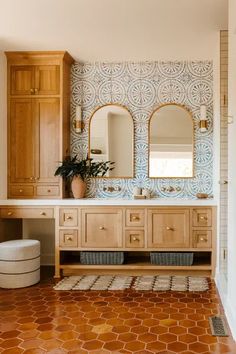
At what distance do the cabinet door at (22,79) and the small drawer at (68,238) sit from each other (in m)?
1.62

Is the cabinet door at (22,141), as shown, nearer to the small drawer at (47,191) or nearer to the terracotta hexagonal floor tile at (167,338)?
the small drawer at (47,191)

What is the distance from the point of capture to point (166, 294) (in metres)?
3.56

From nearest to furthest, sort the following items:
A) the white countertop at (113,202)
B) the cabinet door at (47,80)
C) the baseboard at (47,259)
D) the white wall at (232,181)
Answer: the white wall at (232,181)
the white countertop at (113,202)
the cabinet door at (47,80)
the baseboard at (47,259)

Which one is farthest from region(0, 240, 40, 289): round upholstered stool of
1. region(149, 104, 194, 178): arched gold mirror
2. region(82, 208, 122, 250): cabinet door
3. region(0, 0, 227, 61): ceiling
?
region(0, 0, 227, 61): ceiling

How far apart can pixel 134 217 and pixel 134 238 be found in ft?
0.72

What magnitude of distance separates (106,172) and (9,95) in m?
1.41

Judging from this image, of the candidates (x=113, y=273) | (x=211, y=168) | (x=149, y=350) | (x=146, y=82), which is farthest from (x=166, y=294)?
(x=146, y=82)

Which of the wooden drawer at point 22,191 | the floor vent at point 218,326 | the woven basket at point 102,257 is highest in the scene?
the wooden drawer at point 22,191

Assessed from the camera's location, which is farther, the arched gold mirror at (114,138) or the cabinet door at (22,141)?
the arched gold mirror at (114,138)

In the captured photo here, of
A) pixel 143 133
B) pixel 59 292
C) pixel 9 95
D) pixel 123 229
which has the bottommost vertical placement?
pixel 59 292

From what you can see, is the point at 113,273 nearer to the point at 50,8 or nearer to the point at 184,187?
the point at 184,187

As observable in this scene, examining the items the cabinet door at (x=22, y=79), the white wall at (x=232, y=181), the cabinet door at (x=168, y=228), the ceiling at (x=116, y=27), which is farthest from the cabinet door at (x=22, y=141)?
the white wall at (x=232, y=181)

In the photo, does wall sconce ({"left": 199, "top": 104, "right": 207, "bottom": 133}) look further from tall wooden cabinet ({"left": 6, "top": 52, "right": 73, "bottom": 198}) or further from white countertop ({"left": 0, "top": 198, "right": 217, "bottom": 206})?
tall wooden cabinet ({"left": 6, "top": 52, "right": 73, "bottom": 198})

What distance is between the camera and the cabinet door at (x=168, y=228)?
4051 mm
